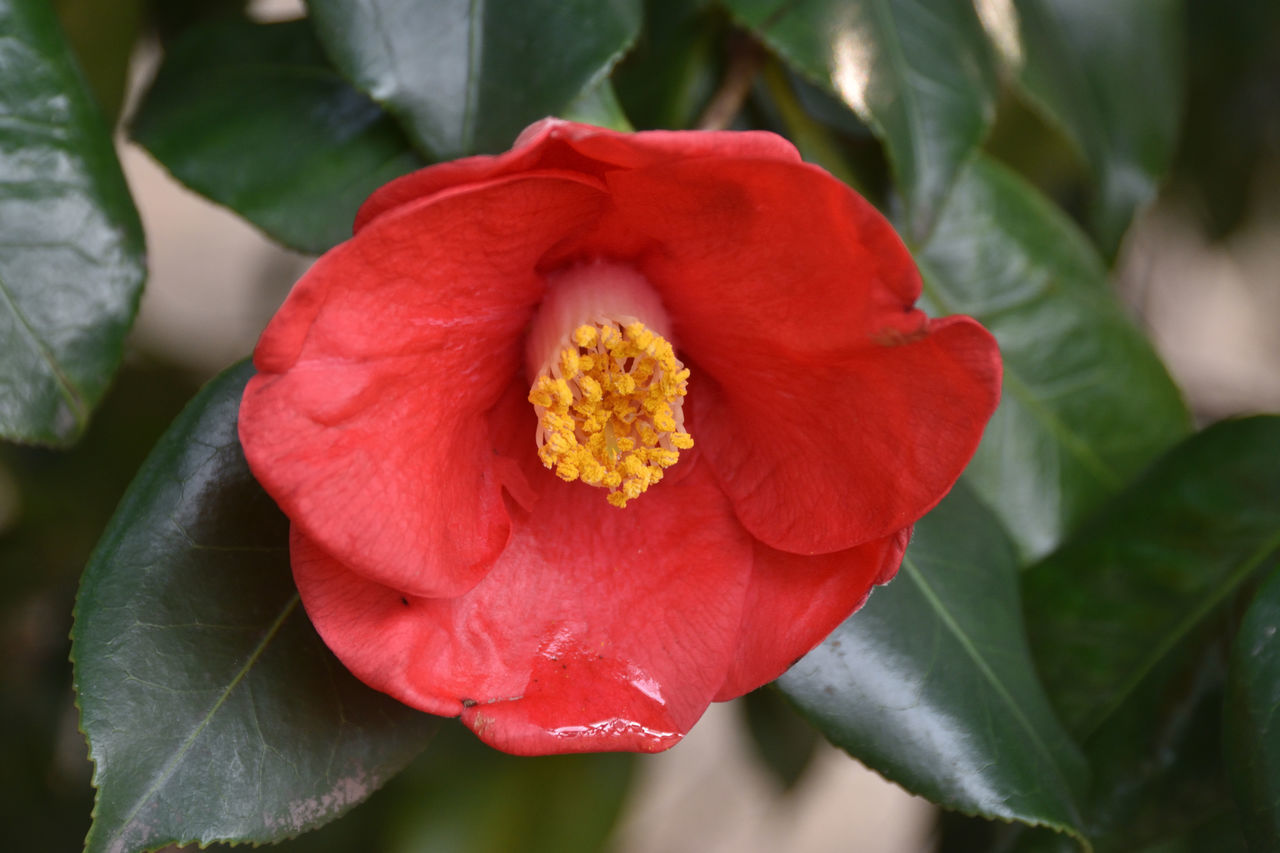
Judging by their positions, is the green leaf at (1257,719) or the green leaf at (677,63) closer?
the green leaf at (1257,719)

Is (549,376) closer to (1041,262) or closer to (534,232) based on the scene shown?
(534,232)

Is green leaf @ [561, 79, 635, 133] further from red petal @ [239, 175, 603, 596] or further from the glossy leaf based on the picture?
the glossy leaf

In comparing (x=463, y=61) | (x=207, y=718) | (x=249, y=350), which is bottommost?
(x=249, y=350)

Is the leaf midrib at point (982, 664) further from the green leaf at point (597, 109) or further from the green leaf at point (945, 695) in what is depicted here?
the green leaf at point (597, 109)

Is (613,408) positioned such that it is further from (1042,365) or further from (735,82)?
(1042,365)

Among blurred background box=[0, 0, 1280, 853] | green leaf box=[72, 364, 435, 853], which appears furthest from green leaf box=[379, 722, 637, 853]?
green leaf box=[72, 364, 435, 853]

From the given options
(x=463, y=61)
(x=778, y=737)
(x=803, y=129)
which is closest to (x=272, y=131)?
(x=463, y=61)

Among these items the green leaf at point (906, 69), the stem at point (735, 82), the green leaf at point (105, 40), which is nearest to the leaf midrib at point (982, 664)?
the green leaf at point (906, 69)
